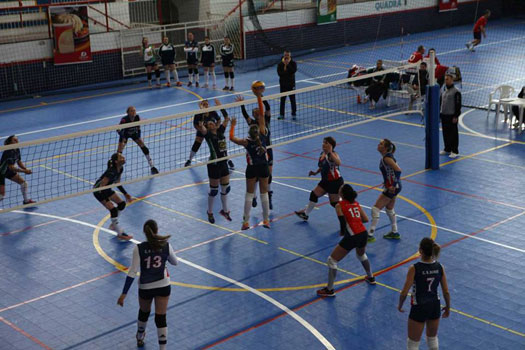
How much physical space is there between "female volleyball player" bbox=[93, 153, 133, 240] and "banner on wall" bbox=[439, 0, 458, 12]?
34.9m

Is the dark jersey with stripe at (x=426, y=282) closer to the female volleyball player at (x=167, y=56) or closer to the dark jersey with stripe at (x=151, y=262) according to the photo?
the dark jersey with stripe at (x=151, y=262)

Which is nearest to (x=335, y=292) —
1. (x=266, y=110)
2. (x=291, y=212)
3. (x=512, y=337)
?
(x=512, y=337)

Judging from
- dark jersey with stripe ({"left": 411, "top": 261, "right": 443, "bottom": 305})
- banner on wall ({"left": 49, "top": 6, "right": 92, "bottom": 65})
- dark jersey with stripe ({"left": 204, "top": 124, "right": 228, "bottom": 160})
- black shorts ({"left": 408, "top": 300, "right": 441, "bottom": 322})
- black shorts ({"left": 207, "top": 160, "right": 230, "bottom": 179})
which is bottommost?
black shorts ({"left": 408, "top": 300, "right": 441, "bottom": 322})

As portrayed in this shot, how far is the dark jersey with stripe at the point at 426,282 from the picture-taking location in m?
8.37

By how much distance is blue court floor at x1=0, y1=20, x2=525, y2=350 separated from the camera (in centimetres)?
1004

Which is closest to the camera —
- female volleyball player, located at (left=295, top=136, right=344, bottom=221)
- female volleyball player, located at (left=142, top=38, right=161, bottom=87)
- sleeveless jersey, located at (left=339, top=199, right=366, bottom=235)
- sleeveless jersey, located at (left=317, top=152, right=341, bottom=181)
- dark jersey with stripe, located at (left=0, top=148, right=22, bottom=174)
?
sleeveless jersey, located at (left=339, top=199, right=366, bottom=235)

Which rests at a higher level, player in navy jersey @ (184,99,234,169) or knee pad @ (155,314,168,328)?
player in navy jersey @ (184,99,234,169)

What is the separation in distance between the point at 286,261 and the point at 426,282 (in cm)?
436

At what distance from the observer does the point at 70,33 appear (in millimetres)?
29297

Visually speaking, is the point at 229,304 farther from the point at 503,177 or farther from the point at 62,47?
the point at 62,47

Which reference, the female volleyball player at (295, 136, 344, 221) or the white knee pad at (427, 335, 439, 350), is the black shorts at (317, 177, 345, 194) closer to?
the female volleyball player at (295, 136, 344, 221)

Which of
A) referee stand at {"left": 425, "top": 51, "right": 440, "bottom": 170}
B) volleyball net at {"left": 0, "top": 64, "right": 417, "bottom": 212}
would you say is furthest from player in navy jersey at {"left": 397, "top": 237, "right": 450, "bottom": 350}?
referee stand at {"left": 425, "top": 51, "right": 440, "bottom": 170}

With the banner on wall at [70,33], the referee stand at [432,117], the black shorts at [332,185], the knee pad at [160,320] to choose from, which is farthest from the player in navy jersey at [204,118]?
the banner on wall at [70,33]

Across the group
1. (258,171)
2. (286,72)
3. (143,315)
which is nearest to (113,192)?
(258,171)
